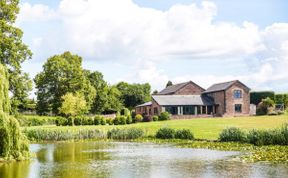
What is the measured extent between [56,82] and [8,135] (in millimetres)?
59000

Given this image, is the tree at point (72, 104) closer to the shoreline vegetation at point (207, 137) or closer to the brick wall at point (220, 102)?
the shoreline vegetation at point (207, 137)

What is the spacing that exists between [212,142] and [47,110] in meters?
50.5

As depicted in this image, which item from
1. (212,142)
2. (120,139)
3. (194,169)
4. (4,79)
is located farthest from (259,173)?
(120,139)

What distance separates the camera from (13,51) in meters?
41.3

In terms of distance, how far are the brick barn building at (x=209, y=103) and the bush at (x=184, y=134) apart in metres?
29.1

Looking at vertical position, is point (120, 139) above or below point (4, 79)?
below

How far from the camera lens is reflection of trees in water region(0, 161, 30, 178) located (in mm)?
22828

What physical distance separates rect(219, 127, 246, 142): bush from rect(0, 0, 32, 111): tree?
1745 centimetres

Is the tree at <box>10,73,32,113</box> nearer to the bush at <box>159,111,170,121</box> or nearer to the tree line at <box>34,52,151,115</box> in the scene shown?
the bush at <box>159,111,170,121</box>

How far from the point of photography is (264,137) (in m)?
37.3

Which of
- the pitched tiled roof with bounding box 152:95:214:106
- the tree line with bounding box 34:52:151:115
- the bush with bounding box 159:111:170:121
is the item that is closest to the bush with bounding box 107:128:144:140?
the bush with bounding box 159:111:170:121

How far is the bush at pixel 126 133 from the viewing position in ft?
167

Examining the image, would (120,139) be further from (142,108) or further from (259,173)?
(142,108)

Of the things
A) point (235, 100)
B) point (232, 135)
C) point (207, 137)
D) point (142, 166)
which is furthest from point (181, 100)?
point (142, 166)
